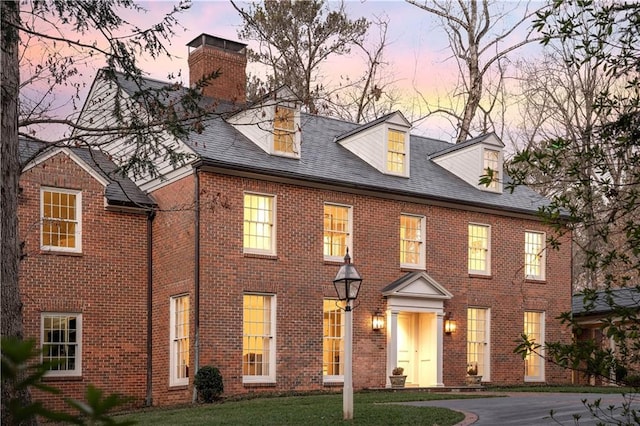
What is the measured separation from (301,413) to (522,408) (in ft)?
14.2

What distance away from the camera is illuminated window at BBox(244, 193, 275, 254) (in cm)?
2067

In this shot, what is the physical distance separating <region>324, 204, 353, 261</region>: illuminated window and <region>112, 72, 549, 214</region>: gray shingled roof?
2.55 feet

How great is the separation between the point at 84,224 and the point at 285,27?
1610cm

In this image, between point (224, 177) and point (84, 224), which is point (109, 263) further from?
point (224, 177)

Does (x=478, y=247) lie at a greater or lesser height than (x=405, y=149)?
lesser

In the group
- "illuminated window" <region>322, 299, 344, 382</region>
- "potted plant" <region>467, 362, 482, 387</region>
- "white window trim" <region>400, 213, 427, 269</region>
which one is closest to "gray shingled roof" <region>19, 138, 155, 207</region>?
"illuminated window" <region>322, 299, 344, 382</region>

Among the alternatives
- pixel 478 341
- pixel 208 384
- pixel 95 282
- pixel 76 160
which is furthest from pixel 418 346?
pixel 76 160

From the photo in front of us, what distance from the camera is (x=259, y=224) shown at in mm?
20875

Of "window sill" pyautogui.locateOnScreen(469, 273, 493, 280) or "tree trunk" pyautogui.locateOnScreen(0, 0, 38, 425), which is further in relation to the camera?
"window sill" pyautogui.locateOnScreen(469, 273, 493, 280)

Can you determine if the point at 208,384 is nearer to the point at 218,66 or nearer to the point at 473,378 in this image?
the point at 473,378

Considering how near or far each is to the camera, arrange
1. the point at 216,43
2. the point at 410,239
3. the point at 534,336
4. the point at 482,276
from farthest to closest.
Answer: the point at 534,336 < the point at 482,276 < the point at 216,43 < the point at 410,239

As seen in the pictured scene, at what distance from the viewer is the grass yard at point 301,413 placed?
13.7m

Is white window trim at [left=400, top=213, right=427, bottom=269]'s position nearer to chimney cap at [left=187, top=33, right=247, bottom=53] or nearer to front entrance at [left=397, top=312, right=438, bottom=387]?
front entrance at [left=397, top=312, right=438, bottom=387]

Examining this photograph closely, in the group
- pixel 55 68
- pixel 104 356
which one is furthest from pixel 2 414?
pixel 104 356
